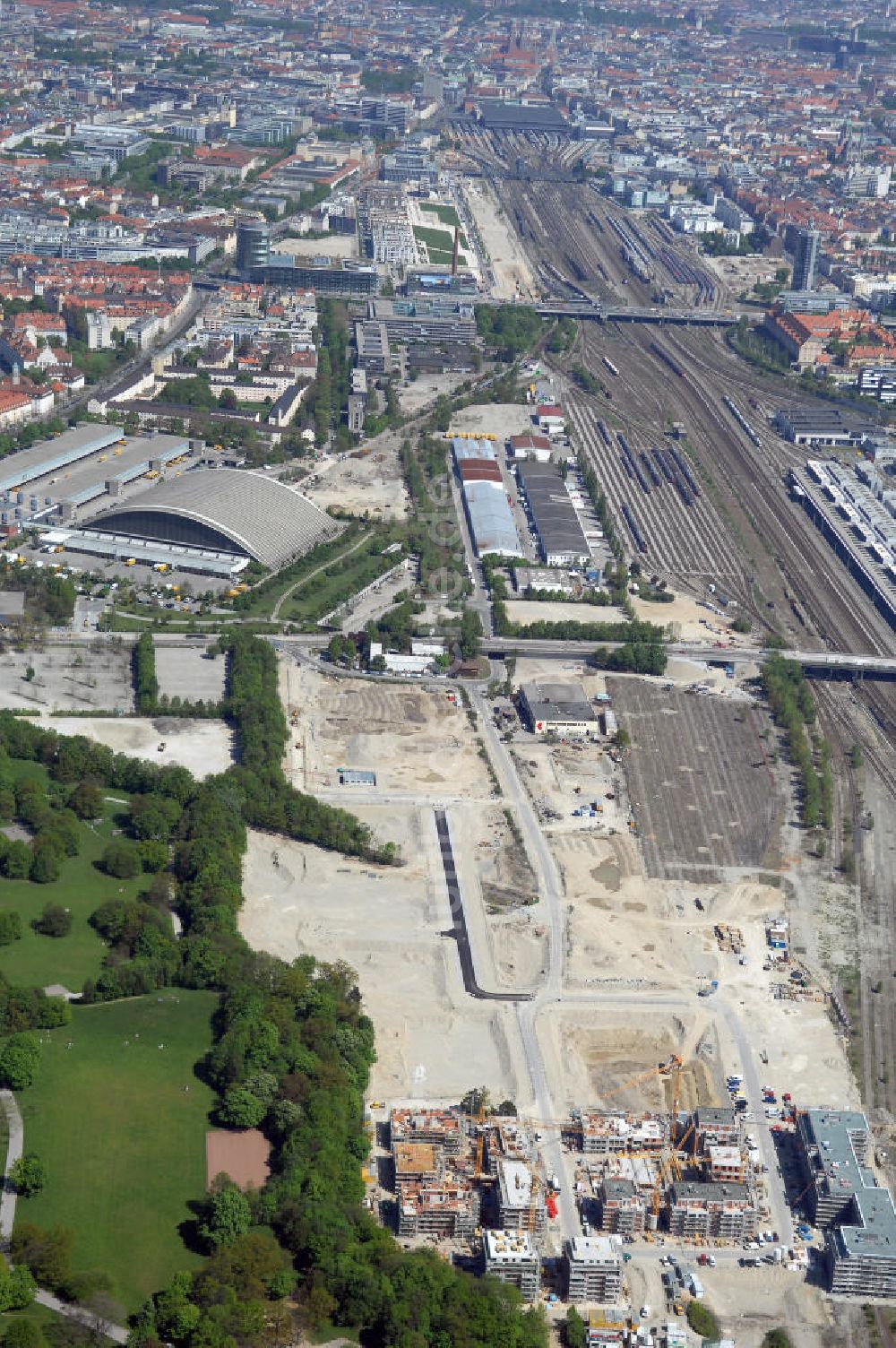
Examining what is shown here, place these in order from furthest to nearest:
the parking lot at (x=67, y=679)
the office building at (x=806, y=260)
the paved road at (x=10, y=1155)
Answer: the office building at (x=806, y=260), the parking lot at (x=67, y=679), the paved road at (x=10, y=1155)

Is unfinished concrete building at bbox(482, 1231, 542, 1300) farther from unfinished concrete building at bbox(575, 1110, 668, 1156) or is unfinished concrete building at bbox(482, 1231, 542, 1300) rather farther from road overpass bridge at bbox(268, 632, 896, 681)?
road overpass bridge at bbox(268, 632, 896, 681)

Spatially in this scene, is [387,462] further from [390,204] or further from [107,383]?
[390,204]

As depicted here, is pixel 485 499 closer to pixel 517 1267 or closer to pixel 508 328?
pixel 508 328

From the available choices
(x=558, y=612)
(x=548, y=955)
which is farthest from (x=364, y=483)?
(x=548, y=955)

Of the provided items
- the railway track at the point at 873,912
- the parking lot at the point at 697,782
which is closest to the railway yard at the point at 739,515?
the railway track at the point at 873,912

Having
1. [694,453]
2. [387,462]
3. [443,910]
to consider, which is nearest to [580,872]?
[443,910]

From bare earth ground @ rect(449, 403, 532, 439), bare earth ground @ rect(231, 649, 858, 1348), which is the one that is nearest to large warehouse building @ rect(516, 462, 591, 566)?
bare earth ground @ rect(449, 403, 532, 439)

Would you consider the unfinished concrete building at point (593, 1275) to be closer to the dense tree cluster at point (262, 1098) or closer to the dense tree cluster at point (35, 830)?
the dense tree cluster at point (262, 1098)

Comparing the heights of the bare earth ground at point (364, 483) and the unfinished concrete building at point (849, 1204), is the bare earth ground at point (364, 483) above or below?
below
